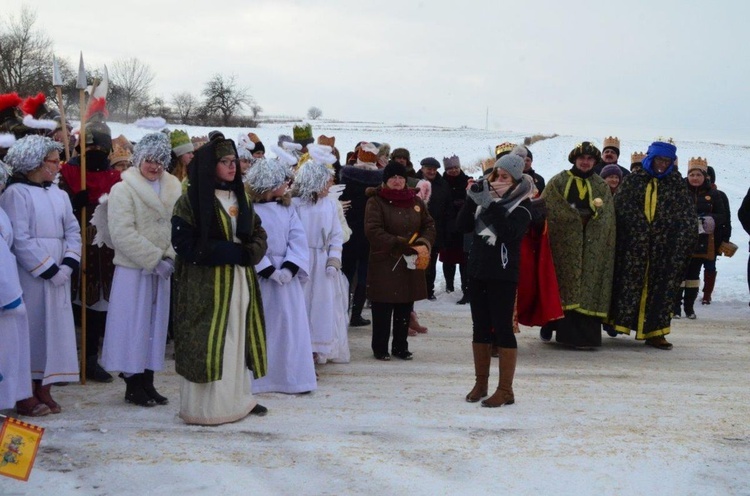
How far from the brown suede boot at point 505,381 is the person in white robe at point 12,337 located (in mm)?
3108

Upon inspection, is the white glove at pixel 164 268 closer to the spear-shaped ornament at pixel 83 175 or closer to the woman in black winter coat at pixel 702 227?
the spear-shaped ornament at pixel 83 175

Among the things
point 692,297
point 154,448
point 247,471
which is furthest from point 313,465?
point 692,297

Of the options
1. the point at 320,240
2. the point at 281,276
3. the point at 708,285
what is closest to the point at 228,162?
the point at 281,276

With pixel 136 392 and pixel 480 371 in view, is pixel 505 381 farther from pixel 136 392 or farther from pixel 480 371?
pixel 136 392

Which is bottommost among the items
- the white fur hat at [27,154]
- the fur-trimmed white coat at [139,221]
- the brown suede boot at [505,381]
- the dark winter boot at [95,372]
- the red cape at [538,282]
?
the dark winter boot at [95,372]

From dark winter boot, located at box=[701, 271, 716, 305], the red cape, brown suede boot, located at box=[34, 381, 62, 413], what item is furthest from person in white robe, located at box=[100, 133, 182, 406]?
dark winter boot, located at box=[701, 271, 716, 305]

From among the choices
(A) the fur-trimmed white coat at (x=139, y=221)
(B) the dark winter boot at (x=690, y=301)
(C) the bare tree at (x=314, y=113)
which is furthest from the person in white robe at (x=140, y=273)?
(C) the bare tree at (x=314, y=113)

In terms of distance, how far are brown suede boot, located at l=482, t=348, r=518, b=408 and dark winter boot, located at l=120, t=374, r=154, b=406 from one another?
241 centimetres

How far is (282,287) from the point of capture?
6.48 metres

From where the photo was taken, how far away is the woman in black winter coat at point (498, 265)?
243 inches

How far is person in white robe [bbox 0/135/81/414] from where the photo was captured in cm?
585

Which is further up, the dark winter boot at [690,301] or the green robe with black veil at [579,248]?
the green robe with black veil at [579,248]

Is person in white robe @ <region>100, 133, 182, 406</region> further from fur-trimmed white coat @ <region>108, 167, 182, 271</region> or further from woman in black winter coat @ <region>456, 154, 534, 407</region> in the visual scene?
woman in black winter coat @ <region>456, 154, 534, 407</region>

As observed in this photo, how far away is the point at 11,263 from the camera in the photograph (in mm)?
5234
